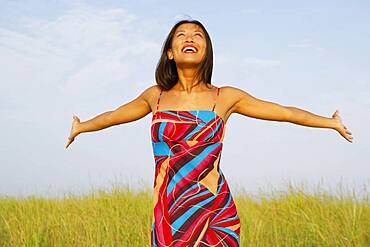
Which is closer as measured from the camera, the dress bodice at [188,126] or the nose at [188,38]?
the dress bodice at [188,126]

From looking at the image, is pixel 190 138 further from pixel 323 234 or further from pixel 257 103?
pixel 323 234

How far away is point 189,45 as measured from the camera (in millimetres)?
3025

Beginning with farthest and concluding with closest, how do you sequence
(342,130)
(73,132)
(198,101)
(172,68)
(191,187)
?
(73,132)
(342,130)
(172,68)
(198,101)
(191,187)

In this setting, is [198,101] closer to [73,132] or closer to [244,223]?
[73,132]

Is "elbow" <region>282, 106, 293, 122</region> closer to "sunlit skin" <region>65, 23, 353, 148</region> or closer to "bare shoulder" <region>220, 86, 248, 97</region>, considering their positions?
"sunlit skin" <region>65, 23, 353, 148</region>

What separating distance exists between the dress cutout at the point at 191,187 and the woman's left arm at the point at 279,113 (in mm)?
304

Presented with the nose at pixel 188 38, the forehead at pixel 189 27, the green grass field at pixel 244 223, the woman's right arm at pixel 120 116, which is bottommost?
the green grass field at pixel 244 223

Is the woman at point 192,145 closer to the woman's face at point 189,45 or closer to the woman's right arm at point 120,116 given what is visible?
the woman's face at point 189,45

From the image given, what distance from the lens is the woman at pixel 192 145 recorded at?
2.79 m

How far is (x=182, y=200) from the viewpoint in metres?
2.79

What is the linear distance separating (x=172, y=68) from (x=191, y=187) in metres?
0.81

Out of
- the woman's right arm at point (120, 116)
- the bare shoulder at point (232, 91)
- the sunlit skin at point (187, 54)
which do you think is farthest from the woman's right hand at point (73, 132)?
the bare shoulder at point (232, 91)

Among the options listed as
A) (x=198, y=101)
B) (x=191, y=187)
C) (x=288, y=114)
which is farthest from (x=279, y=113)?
(x=191, y=187)

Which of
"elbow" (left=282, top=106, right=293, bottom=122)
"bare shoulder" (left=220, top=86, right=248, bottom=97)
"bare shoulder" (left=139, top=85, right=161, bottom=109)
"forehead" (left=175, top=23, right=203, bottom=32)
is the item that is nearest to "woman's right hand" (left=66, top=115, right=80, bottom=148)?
"bare shoulder" (left=139, top=85, right=161, bottom=109)
